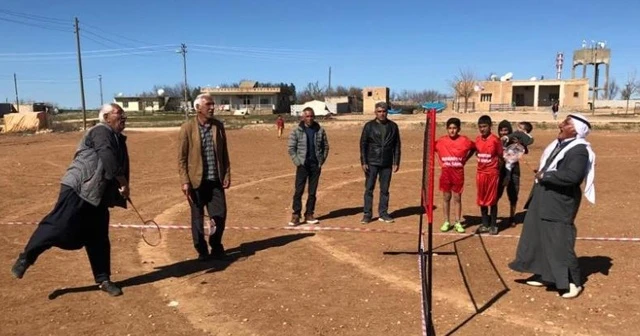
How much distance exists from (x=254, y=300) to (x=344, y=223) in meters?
4.00

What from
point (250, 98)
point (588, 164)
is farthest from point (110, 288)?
point (250, 98)

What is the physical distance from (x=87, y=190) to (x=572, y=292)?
16.2ft

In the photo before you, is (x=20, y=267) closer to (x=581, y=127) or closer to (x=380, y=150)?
(x=380, y=150)

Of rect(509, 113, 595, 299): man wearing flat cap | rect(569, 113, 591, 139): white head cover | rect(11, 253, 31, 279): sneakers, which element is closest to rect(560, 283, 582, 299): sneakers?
rect(509, 113, 595, 299): man wearing flat cap

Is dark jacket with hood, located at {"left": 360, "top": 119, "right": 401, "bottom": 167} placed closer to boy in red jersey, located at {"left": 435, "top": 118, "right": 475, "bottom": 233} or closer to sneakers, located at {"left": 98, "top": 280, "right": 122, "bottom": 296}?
boy in red jersey, located at {"left": 435, "top": 118, "right": 475, "bottom": 233}

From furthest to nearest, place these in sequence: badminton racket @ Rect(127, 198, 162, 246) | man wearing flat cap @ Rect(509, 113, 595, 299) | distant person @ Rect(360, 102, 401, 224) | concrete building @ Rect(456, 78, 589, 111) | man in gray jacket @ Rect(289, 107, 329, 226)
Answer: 1. concrete building @ Rect(456, 78, 589, 111)
2. distant person @ Rect(360, 102, 401, 224)
3. man in gray jacket @ Rect(289, 107, 329, 226)
4. badminton racket @ Rect(127, 198, 162, 246)
5. man wearing flat cap @ Rect(509, 113, 595, 299)

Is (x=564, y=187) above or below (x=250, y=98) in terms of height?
below

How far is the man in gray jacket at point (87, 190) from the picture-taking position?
17.7 ft

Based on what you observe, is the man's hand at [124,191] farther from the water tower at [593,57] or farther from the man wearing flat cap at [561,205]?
the water tower at [593,57]

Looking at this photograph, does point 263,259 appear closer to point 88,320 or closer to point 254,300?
point 254,300

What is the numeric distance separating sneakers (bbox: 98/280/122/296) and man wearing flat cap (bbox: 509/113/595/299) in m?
4.32

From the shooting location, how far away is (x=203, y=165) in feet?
22.0

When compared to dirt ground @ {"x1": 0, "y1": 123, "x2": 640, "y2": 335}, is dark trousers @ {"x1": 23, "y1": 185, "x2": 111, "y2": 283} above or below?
above

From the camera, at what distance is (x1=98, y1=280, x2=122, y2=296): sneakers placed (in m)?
5.75
